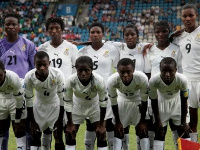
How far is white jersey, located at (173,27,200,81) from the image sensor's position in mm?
5590

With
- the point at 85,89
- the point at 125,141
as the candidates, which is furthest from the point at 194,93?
the point at 85,89

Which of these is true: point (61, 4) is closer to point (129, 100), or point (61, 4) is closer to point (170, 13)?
point (170, 13)

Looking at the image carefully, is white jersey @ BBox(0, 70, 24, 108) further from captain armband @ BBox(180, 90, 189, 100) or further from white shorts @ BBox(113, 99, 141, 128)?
captain armband @ BBox(180, 90, 189, 100)

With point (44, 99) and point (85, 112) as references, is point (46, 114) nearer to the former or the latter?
point (44, 99)

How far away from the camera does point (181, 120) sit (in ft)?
16.5

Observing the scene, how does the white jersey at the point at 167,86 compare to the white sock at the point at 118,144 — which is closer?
the white jersey at the point at 167,86

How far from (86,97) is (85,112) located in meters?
0.21

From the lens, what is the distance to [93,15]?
1122 inches

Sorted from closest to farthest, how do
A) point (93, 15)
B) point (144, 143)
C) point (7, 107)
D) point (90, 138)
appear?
1. point (144, 143)
2. point (7, 107)
3. point (90, 138)
4. point (93, 15)

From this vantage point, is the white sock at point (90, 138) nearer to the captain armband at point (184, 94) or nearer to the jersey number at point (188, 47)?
the captain armband at point (184, 94)

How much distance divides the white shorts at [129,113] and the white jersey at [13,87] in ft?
4.53

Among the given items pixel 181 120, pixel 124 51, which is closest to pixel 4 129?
pixel 124 51

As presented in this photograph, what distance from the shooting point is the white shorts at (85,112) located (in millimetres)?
5141

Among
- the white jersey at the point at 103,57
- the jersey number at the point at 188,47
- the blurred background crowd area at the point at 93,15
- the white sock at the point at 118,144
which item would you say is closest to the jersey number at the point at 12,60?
the white jersey at the point at 103,57
